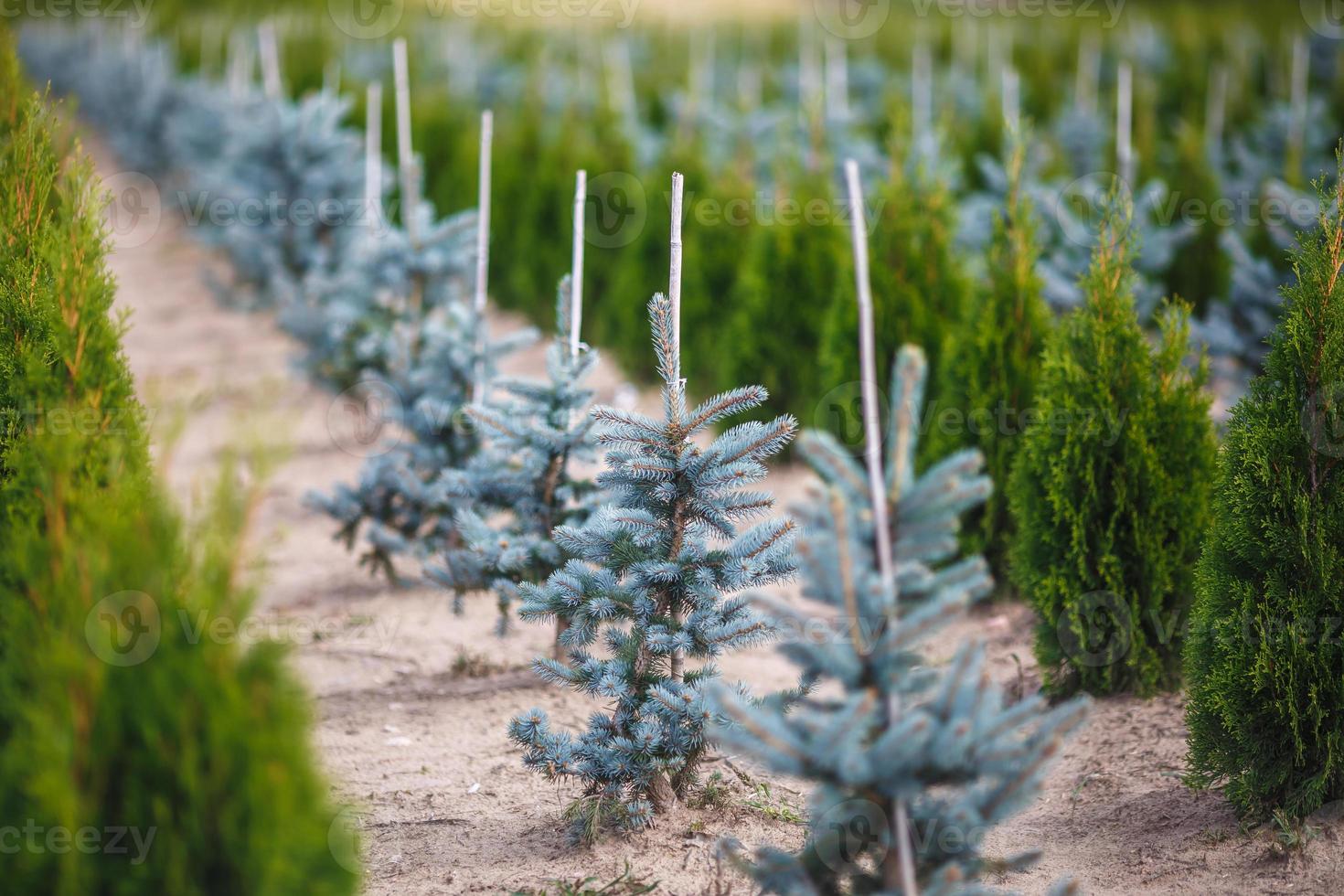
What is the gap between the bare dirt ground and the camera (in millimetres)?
3498

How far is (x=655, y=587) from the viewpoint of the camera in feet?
11.9

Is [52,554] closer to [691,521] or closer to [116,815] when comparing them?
[116,815]

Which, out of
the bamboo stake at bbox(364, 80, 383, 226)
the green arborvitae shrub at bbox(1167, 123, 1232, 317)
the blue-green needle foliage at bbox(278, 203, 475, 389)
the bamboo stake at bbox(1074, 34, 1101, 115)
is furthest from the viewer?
the bamboo stake at bbox(1074, 34, 1101, 115)

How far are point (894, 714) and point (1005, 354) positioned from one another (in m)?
3.58

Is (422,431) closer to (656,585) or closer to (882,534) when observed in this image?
(656,585)

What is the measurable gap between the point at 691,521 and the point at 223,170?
26.8ft

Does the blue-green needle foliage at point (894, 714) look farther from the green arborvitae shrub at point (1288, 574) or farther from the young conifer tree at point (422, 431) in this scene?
the young conifer tree at point (422, 431)

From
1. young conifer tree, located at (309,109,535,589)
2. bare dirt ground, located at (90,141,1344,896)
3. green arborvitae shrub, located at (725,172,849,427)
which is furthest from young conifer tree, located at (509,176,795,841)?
green arborvitae shrub, located at (725,172,849,427)

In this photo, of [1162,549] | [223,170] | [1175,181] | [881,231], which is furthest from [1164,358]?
[223,170]

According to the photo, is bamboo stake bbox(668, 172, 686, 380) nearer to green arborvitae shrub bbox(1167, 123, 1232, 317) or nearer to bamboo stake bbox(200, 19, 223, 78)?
green arborvitae shrub bbox(1167, 123, 1232, 317)

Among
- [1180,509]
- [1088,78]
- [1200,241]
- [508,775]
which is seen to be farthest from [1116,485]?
[1088,78]

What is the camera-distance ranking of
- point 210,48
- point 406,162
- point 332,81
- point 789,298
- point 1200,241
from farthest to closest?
point 210,48 → point 332,81 → point 1200,241 → point 789,298 → point 406,162

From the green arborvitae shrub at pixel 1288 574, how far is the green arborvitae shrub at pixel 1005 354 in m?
1.95

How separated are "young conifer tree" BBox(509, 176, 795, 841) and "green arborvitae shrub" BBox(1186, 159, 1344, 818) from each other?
1489 millimetres
